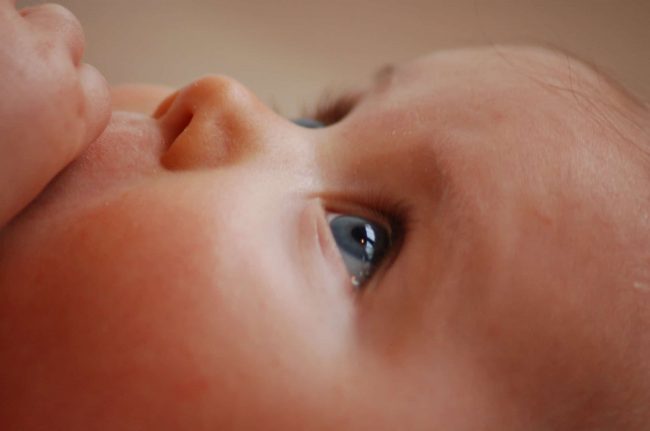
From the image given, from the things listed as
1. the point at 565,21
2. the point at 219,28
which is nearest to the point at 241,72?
the point at 219,28

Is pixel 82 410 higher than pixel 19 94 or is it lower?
lower

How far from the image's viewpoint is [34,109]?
1.07 feet

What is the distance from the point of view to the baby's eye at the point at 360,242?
390mm

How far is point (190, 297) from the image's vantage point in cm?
33

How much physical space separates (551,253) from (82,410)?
0.82ft

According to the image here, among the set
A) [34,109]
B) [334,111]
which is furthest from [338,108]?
[34,109]

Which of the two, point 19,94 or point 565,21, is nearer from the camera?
point 19,94

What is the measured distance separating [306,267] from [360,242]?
5 centimetres

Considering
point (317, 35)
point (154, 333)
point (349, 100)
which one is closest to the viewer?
point (154, 333)

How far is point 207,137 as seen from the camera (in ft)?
1.28

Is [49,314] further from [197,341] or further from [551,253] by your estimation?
[551,253]

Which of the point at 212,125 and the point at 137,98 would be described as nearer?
the point at 212,125

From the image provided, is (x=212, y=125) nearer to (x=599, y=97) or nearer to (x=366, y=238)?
(x=366, y=238)

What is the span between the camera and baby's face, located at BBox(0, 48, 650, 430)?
0.32m
